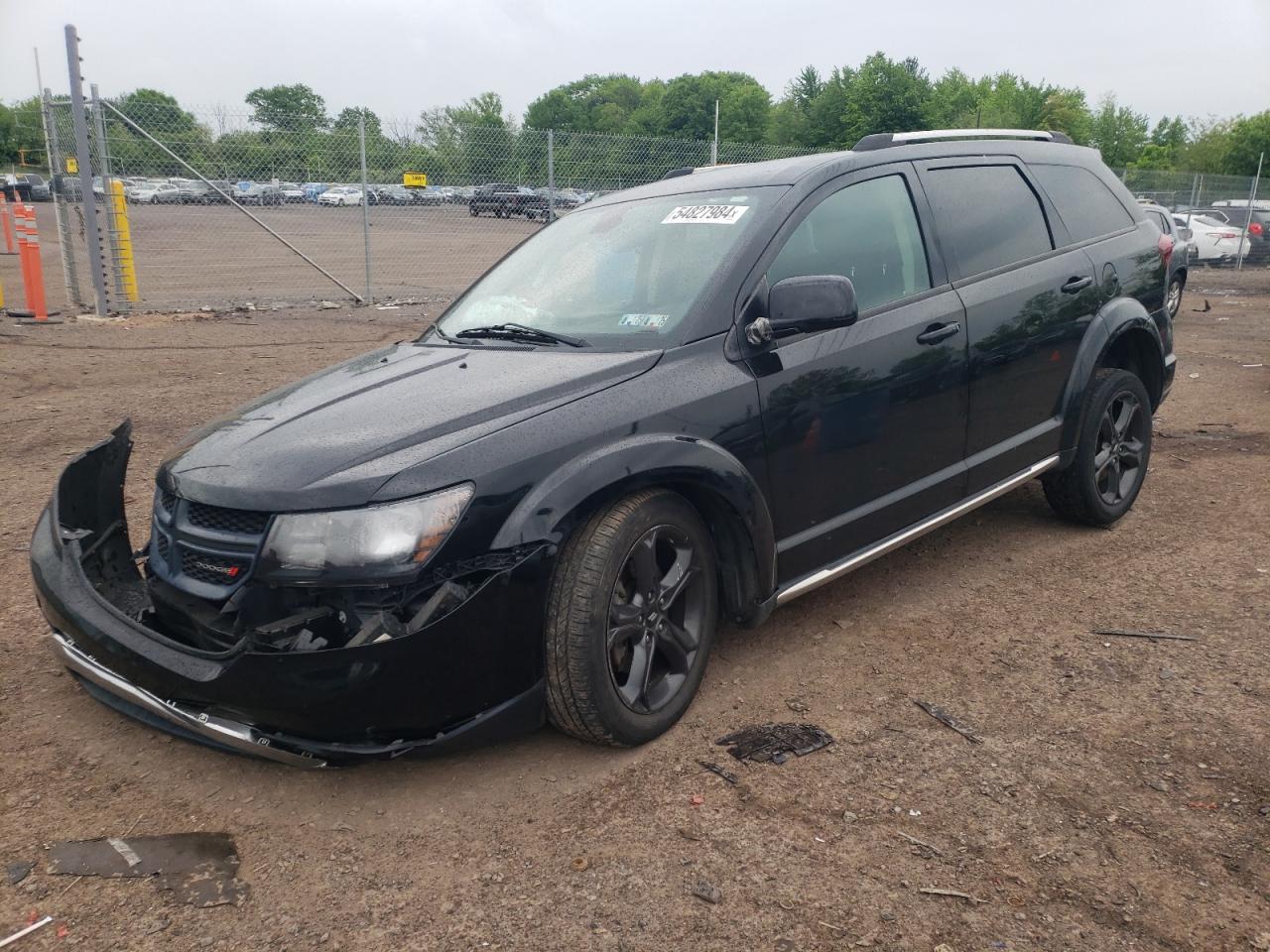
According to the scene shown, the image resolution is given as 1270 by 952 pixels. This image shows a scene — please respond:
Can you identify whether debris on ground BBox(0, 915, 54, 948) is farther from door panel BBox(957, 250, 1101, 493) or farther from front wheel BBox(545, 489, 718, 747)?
door panel BBox(957, 250, 1101, 493)

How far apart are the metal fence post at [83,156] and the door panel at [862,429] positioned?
10796 millimetres

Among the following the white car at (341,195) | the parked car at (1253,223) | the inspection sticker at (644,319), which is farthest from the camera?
the parked car at (1253,223)

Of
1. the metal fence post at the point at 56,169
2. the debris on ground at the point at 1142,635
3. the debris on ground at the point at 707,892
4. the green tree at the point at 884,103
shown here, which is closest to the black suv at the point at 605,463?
the debris on ground at the point at 707,892

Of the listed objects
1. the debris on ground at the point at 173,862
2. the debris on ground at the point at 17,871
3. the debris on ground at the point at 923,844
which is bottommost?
the debris on ground at the point at 173,862

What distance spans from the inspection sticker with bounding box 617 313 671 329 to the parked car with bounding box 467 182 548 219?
38.3ft

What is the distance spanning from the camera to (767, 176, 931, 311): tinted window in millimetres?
3553

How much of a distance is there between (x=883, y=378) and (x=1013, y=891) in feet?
5.83

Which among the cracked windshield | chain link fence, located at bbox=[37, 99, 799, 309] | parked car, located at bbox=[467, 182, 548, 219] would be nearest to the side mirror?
the cracked windshield

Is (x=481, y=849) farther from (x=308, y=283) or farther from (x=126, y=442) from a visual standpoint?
(x=308, y=283)

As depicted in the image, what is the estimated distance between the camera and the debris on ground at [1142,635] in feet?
12.4

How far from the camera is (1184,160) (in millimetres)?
60188

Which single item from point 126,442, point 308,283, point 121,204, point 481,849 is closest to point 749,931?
point 481,849

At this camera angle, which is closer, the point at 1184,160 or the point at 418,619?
the point at 418,619

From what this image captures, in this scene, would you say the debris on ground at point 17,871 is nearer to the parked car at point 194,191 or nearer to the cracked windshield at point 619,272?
the cracked windshield at point 619,272
